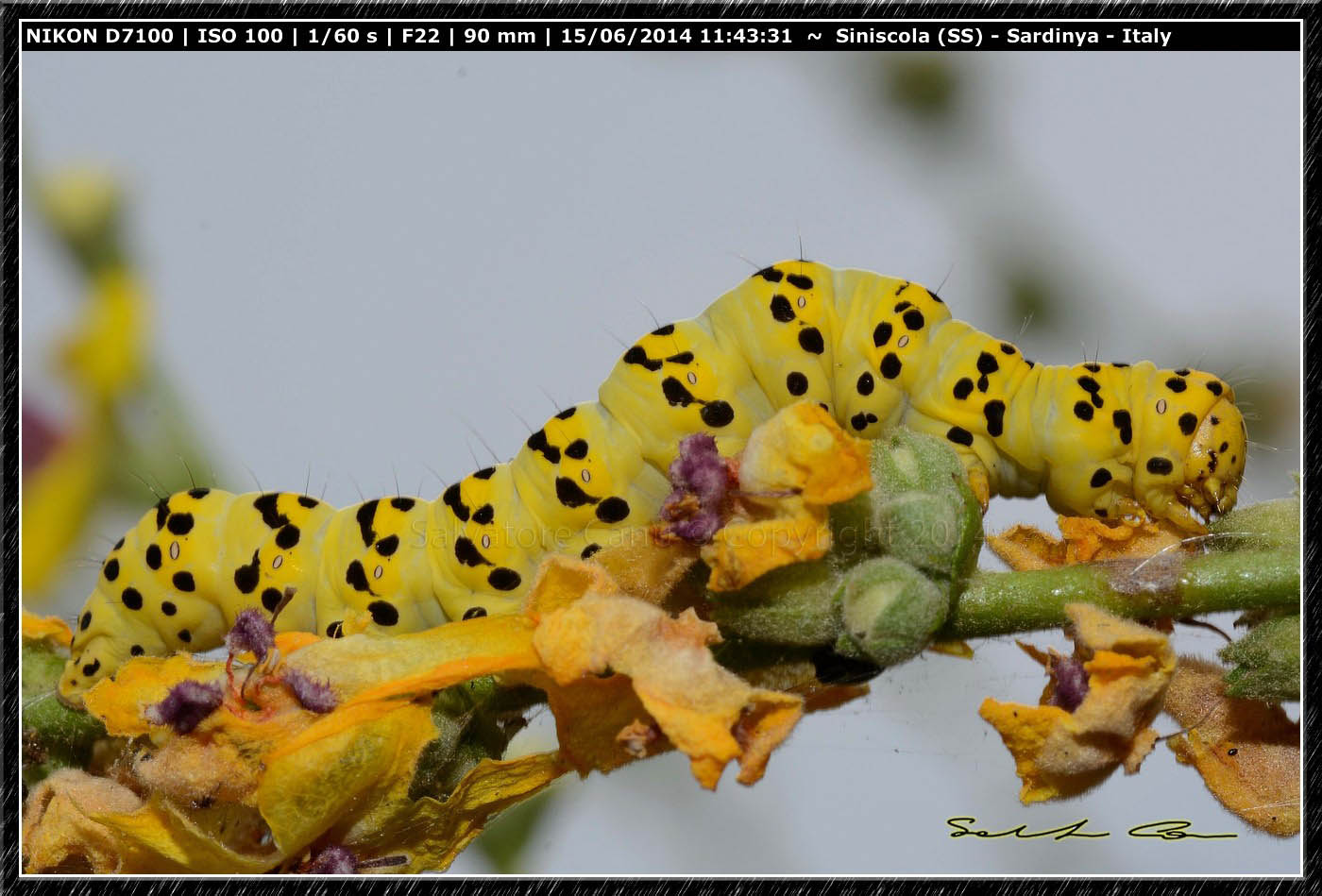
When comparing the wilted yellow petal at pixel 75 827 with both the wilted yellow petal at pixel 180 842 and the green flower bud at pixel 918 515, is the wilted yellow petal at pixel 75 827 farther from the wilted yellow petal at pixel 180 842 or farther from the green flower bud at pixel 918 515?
the green flower bud at pixel 918 515

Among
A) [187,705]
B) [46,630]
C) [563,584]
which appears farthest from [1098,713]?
[46,630]

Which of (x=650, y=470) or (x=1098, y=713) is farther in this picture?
(x=650, y=470)

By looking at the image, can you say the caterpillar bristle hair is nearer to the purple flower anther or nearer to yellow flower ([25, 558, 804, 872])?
yellow flower ([25, 558, 804, 872])

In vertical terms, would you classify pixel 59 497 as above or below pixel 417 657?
above

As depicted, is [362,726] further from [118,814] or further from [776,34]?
[776,34]

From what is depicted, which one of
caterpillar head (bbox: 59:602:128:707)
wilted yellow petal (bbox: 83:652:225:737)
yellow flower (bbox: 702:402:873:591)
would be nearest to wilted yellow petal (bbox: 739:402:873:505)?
yellow flower (bbox: 702:402:873:591)

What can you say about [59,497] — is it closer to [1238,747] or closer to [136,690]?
[136,690]
